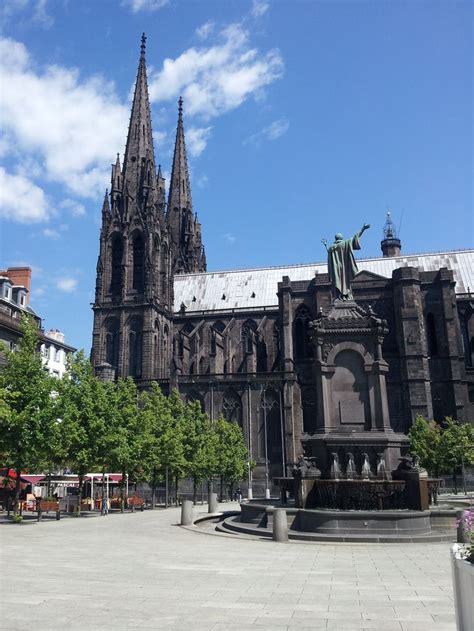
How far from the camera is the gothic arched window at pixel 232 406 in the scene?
6625 cm

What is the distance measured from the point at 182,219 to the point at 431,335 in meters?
45.5

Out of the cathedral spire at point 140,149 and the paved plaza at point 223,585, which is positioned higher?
the cathedral spire at point 140,149

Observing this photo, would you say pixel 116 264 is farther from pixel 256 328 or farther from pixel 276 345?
pixel 276 345

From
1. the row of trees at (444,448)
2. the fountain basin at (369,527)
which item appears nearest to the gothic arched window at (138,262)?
the row of trees at (444,448)

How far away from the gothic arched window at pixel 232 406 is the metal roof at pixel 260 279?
17.1 meters

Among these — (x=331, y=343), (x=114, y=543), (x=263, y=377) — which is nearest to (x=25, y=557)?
(x=114, y=543)

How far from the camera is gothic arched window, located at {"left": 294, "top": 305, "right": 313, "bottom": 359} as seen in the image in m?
69.6

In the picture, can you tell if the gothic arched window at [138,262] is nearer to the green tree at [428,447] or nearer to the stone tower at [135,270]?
the stone tower at [135,270]

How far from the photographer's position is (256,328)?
76438 mm

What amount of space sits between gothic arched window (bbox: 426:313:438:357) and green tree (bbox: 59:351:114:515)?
42899 millimetres

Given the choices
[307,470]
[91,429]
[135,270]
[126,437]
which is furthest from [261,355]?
[307,470]

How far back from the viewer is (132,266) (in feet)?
237

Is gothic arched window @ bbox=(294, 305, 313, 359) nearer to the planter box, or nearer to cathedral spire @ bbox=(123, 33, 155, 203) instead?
cathedral spire @ bbox=(123, 33, 155, 203)

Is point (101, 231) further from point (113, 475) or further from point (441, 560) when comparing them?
point (441, 560)
